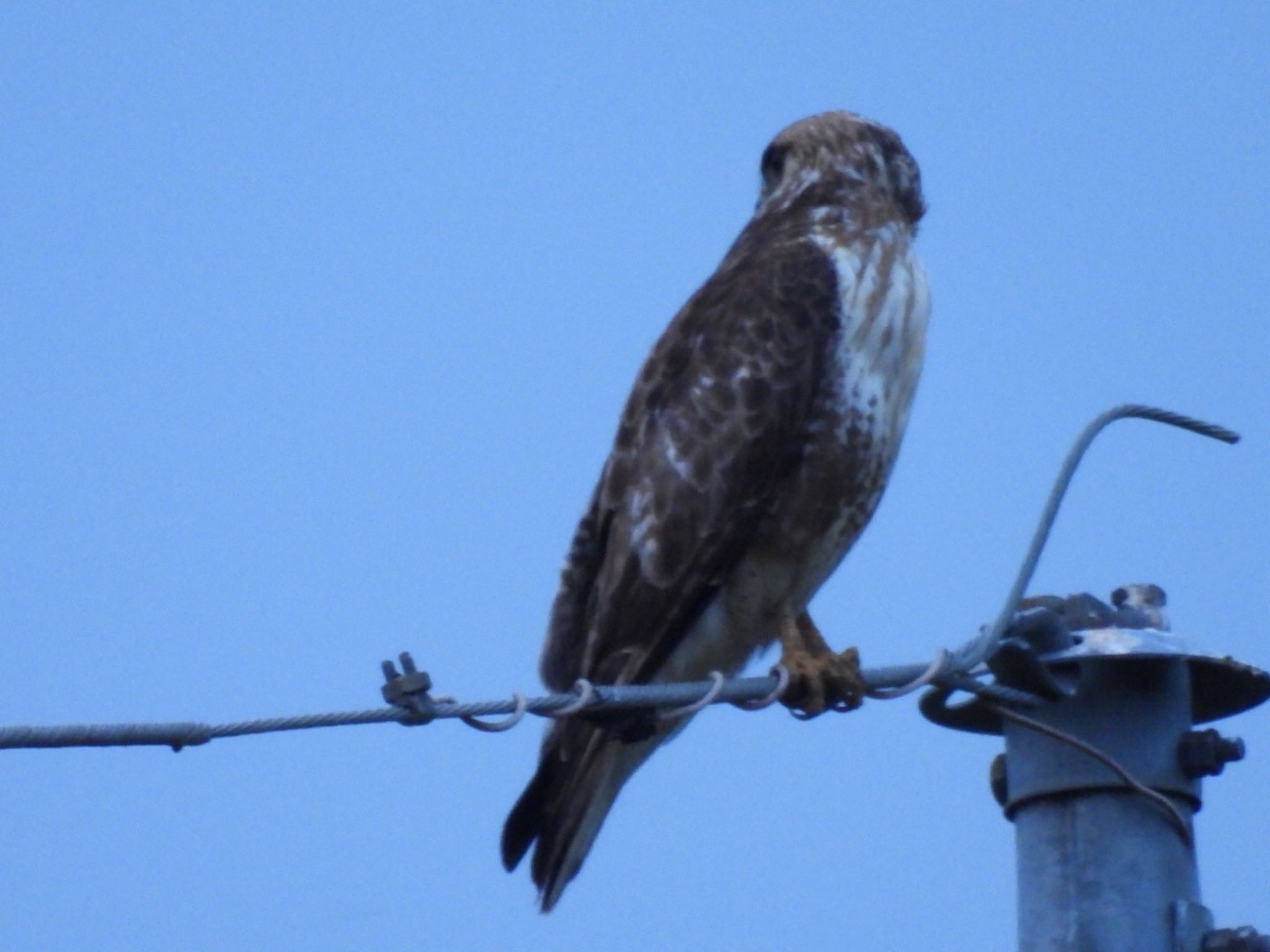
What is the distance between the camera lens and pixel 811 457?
18.2 feet

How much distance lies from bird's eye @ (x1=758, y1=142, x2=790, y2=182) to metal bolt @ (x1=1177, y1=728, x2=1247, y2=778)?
2493mm

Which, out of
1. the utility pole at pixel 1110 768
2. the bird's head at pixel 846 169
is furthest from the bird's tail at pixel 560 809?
the bird's head at pixel 846 169

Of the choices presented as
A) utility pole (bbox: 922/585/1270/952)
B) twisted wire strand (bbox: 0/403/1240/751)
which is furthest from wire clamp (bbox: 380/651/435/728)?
utility pole (bbox: 922/585/1270/952)

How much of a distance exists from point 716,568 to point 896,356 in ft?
2.07

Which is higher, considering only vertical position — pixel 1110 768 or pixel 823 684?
pixel 823 684

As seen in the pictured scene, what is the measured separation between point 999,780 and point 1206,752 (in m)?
0.38

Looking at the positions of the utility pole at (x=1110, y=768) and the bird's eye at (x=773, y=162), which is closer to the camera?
the utility pole at (x=1110, y=768)

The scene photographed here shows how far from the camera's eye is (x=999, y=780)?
4.44m

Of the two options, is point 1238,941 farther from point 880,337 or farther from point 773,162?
point 773,162

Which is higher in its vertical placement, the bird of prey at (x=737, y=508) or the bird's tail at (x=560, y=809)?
the bird of prey at (x=737, y=508)

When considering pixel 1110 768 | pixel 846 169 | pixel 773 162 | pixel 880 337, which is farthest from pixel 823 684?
pixel 773 162

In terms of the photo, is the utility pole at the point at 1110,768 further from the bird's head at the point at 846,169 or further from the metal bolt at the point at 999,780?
the bird's head at the point at 846,169

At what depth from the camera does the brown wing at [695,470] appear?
18.0 ft

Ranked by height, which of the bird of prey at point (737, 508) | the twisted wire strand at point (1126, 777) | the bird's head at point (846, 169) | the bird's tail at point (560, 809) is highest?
the bird's head at point (846, 169)
